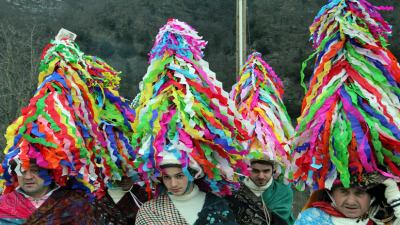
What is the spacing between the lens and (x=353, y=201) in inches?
144

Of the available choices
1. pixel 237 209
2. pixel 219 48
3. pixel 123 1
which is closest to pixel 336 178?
pixel 237 209

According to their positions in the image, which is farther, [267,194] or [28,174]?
[267,194]

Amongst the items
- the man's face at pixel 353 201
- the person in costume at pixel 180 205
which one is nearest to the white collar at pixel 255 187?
the person in costume at pixel 180 205

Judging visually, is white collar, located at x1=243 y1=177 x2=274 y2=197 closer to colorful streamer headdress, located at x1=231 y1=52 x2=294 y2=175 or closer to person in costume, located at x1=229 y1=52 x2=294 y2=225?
person in costume, located at x1=229 y1=52 x2=294 y2=225

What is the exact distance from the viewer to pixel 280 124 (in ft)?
18.9

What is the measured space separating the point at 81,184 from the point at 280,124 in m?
2.21

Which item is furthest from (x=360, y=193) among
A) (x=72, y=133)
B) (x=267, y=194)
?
(x=72, y=133)

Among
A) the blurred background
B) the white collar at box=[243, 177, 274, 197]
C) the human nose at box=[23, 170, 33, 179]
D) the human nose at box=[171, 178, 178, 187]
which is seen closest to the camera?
the human nose at box=[171, 178, 178, 187]

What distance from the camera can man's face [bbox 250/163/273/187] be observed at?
5.36 metres

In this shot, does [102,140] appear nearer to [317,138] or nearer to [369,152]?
[317,138]

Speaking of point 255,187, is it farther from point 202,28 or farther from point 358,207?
point 202,28

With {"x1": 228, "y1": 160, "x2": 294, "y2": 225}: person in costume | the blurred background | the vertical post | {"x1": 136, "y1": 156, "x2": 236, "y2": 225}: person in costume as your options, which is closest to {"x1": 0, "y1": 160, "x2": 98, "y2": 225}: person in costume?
{"x1": 136, "y1": 156, "x2": 236, "y2": 225}: person in costume

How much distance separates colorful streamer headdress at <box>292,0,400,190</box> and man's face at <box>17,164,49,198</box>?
5.71 ft

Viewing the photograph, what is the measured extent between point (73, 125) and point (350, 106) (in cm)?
194
